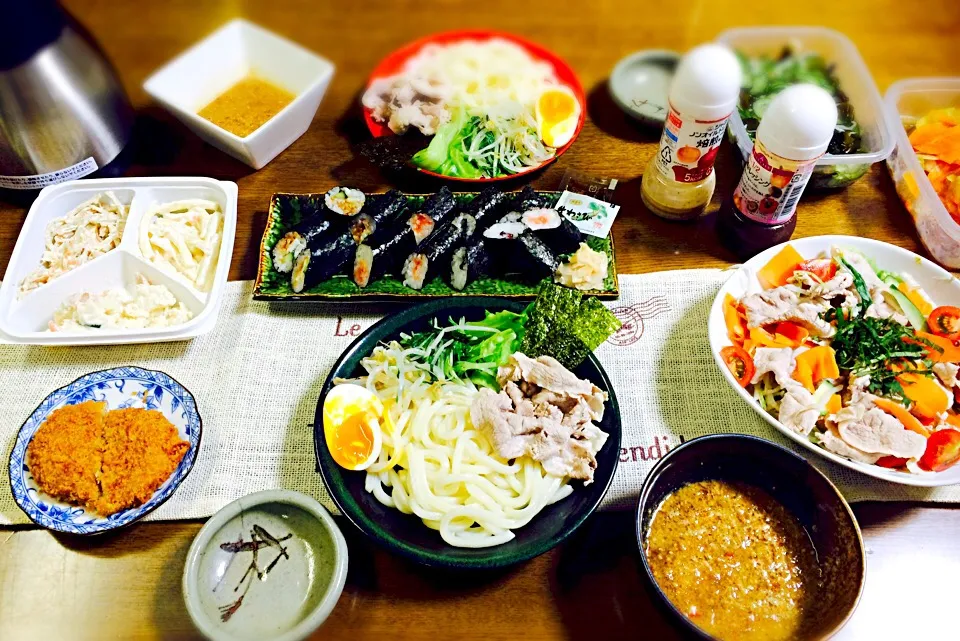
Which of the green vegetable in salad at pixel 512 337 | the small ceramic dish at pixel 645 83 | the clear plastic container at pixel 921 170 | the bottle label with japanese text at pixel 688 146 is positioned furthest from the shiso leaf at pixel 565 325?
the clear plastic container at pixel 921 170

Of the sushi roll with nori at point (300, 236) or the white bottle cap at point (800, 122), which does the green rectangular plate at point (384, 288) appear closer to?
the sushi roll with nori at point (300, 236)

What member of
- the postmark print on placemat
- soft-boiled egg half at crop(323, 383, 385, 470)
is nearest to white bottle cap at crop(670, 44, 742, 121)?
the postmark print on placemat

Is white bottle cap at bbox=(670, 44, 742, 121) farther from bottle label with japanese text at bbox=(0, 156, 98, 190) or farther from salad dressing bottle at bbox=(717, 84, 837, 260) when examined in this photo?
bottle label with japanese text at bbox=(0, 156, 98, 190)

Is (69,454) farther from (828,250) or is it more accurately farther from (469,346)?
(828,250)

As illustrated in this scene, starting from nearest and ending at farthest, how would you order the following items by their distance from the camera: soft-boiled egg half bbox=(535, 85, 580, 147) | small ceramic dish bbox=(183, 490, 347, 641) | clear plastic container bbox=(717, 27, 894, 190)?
small ceramic dish bbox=(183, 490, 347, 641) < clear plastic container bbox=(717, 27, 894, 190) < soft-boiled egg half bbox=(535, 85, 580, 147)

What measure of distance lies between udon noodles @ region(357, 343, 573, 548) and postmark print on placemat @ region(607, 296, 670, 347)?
0.56 meters

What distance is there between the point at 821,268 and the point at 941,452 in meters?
0.65

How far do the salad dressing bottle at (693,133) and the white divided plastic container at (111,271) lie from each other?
4.91 feet

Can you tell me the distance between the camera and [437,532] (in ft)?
5.35

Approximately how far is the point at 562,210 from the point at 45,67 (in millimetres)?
1797

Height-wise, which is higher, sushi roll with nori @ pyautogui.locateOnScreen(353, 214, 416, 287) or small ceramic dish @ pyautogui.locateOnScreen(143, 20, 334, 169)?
small ceramic dish @ pyautogui.locateOnScreen(143, 20, 334, 169)

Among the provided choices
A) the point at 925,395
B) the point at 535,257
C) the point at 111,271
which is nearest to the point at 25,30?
the point at 111,271

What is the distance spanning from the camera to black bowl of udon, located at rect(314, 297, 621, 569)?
1528 millimetres

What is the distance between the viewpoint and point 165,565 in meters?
1.69
